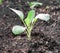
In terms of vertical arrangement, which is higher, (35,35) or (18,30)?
→ (18,30)

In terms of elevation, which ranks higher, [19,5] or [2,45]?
[19,5]

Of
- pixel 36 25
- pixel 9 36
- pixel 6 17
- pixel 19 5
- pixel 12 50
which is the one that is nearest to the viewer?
pixel 12 50

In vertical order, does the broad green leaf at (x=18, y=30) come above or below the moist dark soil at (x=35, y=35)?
above

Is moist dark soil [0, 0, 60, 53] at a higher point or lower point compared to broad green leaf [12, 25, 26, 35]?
lower

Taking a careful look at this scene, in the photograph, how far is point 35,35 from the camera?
2.20m

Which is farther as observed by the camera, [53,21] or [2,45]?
[53,21]

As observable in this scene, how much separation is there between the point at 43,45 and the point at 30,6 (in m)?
0.86

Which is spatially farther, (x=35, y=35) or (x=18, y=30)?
(x=35, y=35)

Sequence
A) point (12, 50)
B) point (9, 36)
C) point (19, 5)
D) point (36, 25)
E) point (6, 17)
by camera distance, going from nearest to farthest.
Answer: point (12, 50), point (9, 36), point (36, 25), point (6, 17), point (19, 5)

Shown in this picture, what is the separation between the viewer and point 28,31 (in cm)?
210

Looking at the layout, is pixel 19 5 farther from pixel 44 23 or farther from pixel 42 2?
pixel 44 23

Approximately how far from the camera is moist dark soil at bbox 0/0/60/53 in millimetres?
1981

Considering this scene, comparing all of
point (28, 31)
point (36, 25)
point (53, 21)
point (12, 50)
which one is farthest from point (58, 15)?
point (12, 50)

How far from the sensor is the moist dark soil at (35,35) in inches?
78.0
